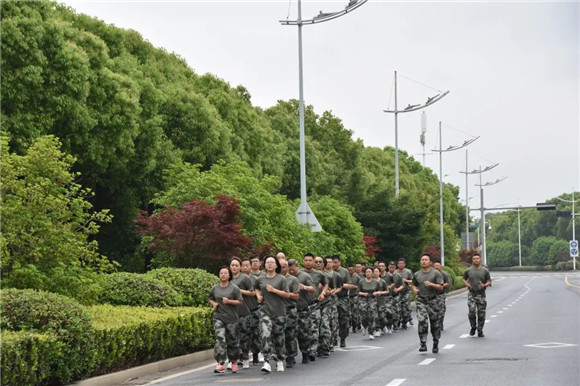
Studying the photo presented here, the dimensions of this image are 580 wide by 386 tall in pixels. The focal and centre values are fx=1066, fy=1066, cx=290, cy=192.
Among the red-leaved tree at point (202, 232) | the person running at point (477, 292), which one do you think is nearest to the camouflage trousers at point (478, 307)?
the person running at point (477, 292)

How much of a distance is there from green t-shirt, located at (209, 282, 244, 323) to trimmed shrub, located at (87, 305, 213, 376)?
1191mm

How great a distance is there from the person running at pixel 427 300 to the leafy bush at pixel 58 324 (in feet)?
24.7

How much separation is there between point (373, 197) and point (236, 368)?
37529 mm

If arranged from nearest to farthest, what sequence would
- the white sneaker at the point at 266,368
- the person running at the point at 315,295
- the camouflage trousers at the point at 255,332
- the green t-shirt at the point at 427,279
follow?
the white sneaker at the point at 266,368, the camouflage trousers at the point at 255,332, the person running at the point at 315,295, the green t-shirt at the point at 427,279

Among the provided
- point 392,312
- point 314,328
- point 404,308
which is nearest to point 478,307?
point 392,312

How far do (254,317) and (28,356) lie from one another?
640 cm

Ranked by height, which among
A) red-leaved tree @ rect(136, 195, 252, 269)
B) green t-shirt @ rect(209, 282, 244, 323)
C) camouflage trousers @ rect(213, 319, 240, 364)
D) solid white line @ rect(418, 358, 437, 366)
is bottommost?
solid white line @ rect(418, 358, 437, 366)

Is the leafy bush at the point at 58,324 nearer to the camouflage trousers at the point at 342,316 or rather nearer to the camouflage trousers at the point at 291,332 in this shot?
the camouflage trousers at the point at 291,332

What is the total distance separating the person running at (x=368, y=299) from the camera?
84.0 ft

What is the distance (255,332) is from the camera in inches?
761

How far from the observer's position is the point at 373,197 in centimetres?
5459

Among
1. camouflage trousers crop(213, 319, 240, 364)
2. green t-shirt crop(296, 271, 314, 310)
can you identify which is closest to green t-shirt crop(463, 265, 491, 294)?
green t-shirt crop(296, 271, 314, 310)

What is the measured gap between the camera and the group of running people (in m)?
17.7

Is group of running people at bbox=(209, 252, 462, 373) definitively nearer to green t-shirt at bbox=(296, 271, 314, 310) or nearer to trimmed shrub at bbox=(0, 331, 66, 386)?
green t-shirt at bbox=(296, 271, 314, 310)
